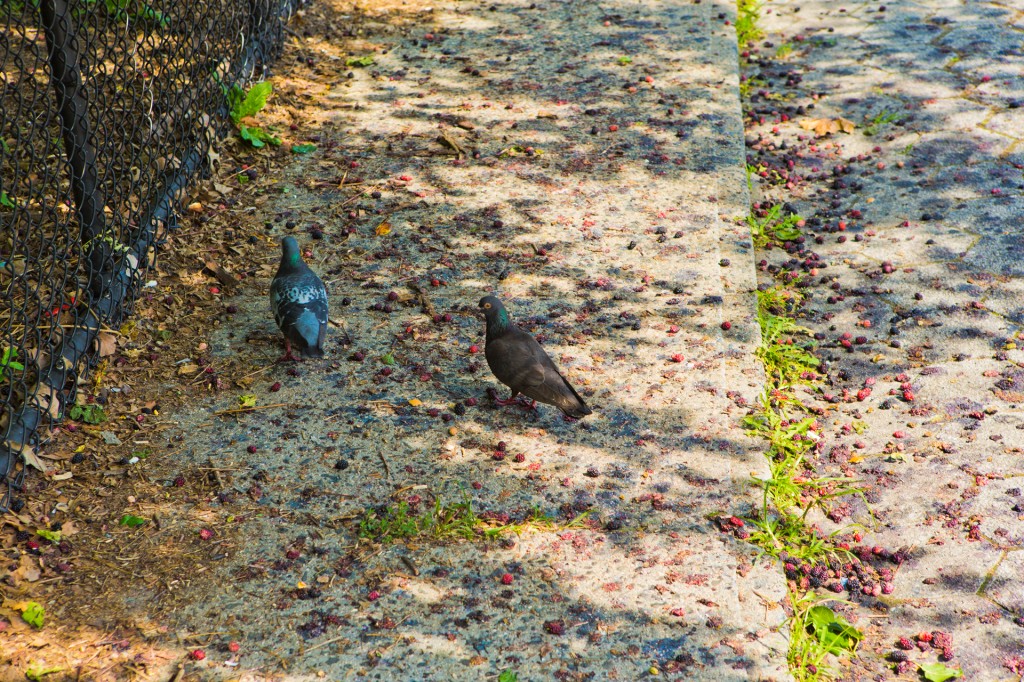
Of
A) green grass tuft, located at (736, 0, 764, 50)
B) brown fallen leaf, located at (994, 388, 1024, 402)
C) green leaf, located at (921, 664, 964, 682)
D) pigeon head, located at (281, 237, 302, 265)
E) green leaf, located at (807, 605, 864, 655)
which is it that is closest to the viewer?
green leaf, located at (921, 664, 964, 682)

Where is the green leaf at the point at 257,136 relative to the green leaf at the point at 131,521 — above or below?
above

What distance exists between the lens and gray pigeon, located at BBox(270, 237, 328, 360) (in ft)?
14.0

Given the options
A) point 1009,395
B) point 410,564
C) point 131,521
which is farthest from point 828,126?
point 131,521

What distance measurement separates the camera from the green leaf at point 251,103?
6.14 metres

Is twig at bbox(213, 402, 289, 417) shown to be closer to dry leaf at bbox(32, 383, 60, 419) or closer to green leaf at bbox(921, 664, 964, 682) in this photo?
dry leaf at bbox(32, 383, 60, 419)

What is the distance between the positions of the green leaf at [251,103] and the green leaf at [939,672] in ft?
17.0

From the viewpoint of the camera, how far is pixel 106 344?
171 inches

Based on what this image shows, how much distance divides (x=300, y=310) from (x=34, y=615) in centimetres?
173

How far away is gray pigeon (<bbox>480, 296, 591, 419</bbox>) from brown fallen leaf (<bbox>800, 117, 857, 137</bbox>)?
153 inches

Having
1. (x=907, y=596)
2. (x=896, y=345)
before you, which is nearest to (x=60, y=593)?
(x=907, y=596)

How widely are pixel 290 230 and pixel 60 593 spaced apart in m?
2.65

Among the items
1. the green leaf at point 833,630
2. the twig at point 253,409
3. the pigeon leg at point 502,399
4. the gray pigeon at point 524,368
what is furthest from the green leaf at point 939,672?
the twig at point 253,409

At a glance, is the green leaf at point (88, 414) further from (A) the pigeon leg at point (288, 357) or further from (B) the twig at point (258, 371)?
(A) the pigeon leg at point (288, 357)

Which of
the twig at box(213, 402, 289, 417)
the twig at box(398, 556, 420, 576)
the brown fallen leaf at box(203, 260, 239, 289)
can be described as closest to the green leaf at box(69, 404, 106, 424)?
the twig at box(213, 402, 289, 417)
